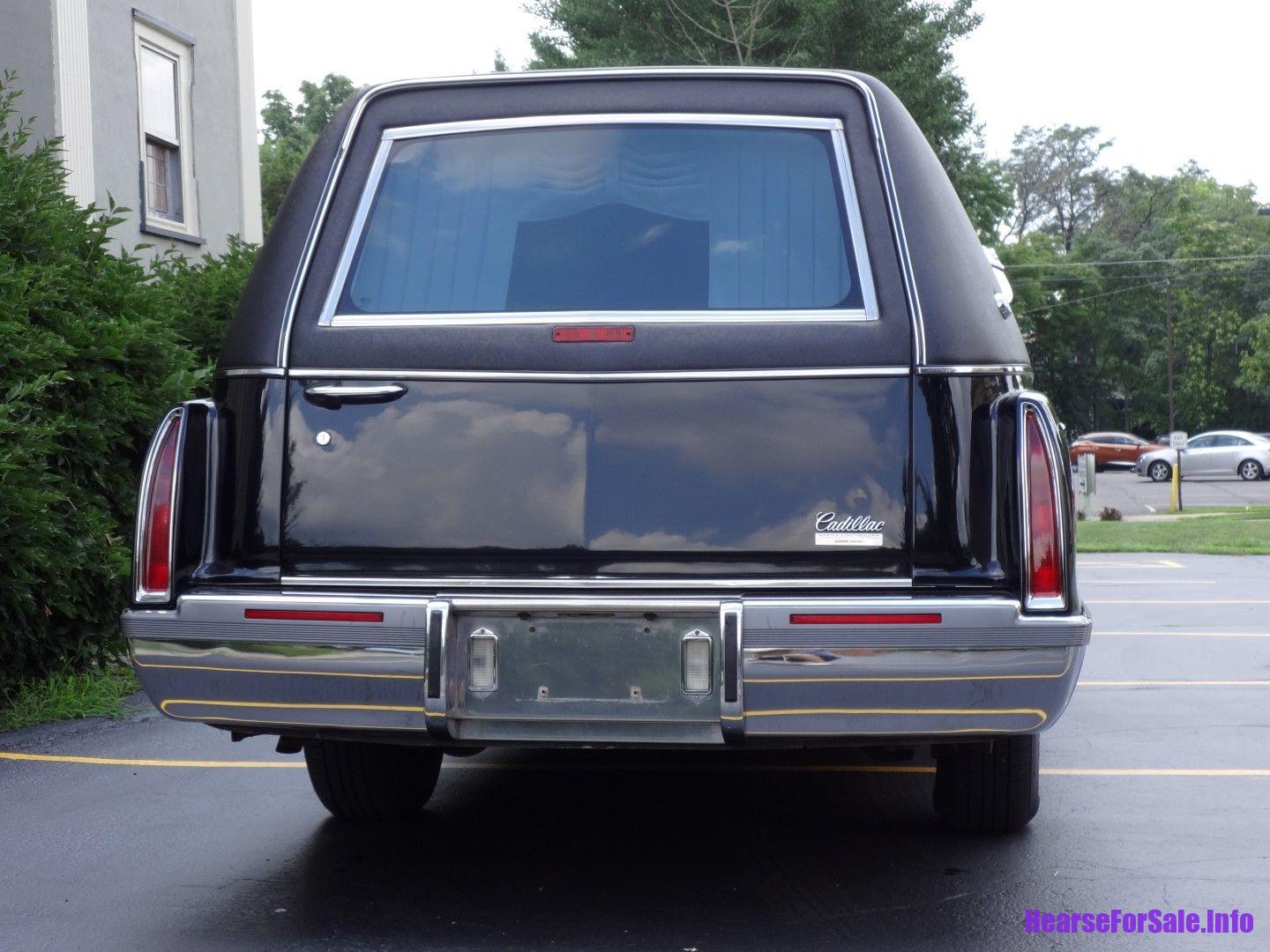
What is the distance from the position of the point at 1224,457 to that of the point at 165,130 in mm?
36186

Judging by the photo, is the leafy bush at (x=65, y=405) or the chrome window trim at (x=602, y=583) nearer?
the chrome window trim at (x=602, y=583)

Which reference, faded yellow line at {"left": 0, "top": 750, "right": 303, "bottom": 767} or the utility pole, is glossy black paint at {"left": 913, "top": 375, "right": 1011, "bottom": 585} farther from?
the utility pole

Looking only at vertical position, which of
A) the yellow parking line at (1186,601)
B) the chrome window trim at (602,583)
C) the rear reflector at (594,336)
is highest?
the rear reflector at (594,336)

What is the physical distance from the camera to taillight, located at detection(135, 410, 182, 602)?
11.8ft

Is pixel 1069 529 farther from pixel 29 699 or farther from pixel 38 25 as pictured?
pixel 38 25

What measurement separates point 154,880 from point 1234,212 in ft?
258

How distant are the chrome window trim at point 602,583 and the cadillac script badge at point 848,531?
0.08 meters

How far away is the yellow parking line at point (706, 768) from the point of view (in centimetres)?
545

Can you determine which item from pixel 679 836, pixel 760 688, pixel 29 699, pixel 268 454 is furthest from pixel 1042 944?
pixel 29 699

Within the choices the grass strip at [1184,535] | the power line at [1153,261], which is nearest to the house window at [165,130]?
the grass strip at [1184,535]

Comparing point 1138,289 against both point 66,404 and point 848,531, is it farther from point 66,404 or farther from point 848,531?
point 848,531

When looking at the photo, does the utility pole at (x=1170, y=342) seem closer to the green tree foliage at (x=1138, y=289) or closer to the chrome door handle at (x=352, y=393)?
the green tree foliage at (x=1138, y=289)

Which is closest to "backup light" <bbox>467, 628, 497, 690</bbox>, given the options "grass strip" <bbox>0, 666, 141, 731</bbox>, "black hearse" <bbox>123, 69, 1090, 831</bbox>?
"black hearse" <bbox>123, 69, 1090, 831</bbox>

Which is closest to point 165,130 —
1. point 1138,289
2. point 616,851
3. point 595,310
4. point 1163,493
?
point 616,851
